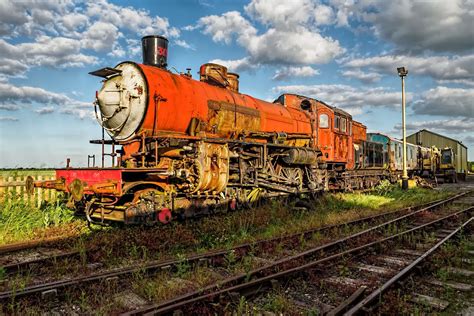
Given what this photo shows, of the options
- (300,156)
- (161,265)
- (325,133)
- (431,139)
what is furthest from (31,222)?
(431,139)

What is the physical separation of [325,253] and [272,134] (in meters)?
5.13

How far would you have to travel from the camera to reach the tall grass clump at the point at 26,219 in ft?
25.5

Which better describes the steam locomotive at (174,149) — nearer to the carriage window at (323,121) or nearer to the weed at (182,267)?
the weed at (182,267)

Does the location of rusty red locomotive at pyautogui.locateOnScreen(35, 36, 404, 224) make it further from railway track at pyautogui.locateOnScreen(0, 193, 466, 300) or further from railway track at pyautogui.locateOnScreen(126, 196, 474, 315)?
railway track at pyautogui.locateOnScreen(126, 196, 474, 315)

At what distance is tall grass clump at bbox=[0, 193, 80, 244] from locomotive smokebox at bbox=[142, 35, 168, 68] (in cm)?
433

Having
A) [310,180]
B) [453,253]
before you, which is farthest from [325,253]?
[310,180]

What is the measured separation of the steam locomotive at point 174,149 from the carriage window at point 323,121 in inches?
126

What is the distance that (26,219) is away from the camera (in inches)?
334

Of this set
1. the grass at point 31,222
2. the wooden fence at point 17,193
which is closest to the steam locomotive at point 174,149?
the grass at point 31,222

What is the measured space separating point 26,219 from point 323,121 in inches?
418

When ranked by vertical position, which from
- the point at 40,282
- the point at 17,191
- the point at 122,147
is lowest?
the point at 40,282

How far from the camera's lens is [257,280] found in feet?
15.1

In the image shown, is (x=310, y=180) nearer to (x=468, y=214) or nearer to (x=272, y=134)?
(x=272, y=134)

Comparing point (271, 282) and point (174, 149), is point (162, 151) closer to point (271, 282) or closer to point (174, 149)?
point (174, 149)
